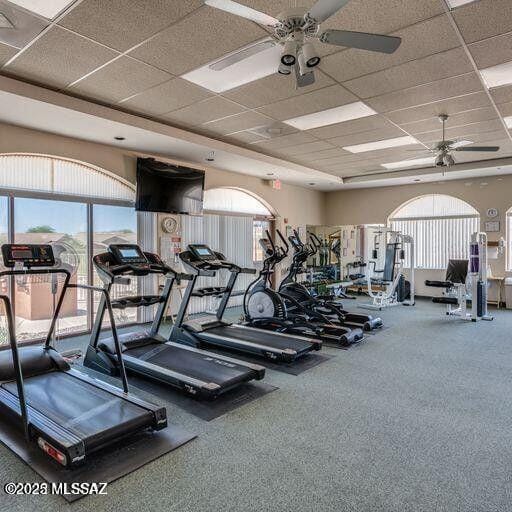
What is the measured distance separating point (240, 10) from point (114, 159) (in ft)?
13.8

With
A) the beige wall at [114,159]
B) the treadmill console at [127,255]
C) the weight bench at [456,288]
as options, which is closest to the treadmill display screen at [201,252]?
the treadmill console at [127,255]

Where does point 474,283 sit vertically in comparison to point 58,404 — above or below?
above

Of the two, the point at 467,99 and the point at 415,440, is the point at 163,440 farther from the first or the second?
the point at 467,99

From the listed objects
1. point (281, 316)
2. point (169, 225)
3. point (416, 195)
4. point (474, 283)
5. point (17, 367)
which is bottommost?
point (281, 316)

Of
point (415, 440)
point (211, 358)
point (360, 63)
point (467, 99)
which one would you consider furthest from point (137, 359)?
point (467, 99)

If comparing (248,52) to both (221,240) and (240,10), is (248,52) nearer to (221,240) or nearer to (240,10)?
(240,10)

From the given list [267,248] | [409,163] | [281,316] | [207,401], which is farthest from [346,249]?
[207,401]

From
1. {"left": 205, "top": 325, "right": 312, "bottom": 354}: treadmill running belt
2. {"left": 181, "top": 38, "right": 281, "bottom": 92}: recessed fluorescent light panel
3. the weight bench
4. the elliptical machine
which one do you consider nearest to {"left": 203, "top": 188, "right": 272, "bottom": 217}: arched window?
the elliptical machine

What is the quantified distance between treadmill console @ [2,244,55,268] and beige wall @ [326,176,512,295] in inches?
334

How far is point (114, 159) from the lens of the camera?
5.93 metres

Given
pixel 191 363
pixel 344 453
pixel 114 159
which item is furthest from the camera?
pixel 114 159

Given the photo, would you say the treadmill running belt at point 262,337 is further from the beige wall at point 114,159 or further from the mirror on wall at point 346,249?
the mirror on wall at point 346,249

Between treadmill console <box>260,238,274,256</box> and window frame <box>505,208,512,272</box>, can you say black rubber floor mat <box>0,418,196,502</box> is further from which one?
window frame <box>505,208,512,272</box>

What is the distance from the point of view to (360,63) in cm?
364
